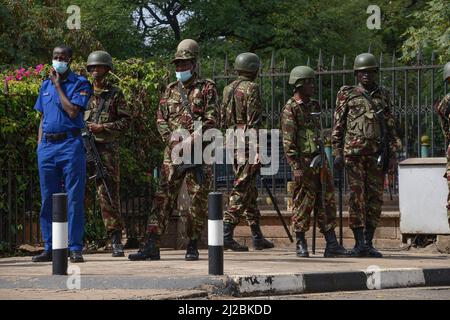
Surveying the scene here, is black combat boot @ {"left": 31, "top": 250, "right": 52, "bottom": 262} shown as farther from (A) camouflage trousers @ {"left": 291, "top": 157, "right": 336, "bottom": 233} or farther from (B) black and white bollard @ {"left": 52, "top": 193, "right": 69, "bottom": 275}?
(A) camouflage trousers @ {"left": 291, "top": 157, "right": 336, "bottom": 233}

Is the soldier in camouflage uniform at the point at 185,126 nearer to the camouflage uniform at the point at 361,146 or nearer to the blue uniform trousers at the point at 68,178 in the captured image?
the blue uniform trousers at the point at 68,178

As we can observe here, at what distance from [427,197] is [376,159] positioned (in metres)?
2.23

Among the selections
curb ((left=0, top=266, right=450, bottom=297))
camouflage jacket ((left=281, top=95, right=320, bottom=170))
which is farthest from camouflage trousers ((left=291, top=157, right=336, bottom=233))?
curb ((left=0, top=266, right=450, bottom=297))

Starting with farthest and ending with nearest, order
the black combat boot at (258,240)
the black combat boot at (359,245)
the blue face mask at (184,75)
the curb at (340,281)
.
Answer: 1. the black combat boot at (258,240)
2. the black combat boot at (359,245)
3. the blue face mask at (184,75)
4. the curb at (340,281)

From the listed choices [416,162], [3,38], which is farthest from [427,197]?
[3,38]

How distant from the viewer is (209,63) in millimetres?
36062

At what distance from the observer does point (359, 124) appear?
41.0ft

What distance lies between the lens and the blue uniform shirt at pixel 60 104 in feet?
37.7

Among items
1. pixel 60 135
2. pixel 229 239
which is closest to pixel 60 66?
pixel 60 135

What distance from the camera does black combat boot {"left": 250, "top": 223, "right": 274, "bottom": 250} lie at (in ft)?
45.3

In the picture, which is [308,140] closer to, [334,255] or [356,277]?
[334,255]

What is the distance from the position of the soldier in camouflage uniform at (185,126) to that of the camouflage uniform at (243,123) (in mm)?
1542

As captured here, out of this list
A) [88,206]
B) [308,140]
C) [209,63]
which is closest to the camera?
[308,140]

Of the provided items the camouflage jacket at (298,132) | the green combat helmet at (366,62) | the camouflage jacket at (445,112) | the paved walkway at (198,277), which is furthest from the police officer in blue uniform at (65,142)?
the camouflage jacket at (445,112)
